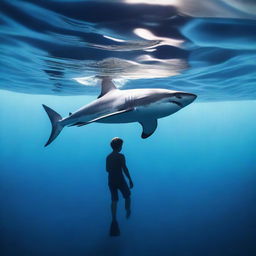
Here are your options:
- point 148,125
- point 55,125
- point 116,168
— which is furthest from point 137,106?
point 55,125

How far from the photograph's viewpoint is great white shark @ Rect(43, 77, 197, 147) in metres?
5.22

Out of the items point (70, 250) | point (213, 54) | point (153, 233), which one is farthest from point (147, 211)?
point (213, 54)

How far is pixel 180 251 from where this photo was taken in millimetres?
9289

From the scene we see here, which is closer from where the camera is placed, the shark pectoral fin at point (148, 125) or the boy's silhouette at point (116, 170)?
the shark pectoral fin at point (148, 125)

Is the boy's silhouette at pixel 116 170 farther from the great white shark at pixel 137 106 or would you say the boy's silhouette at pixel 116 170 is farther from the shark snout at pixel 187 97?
the shark snout at pixel 187 97

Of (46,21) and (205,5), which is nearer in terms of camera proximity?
(205,5)

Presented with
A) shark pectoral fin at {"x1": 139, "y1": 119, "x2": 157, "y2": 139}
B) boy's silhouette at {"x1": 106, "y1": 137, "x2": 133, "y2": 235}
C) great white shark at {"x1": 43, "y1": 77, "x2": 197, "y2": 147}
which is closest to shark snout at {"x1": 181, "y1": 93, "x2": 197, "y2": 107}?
great white shark at {"x1": 43, "y1": 77, "x2": 197, "y2": 147}

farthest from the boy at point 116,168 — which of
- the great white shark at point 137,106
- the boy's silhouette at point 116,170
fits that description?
the great white shark at point 137,106

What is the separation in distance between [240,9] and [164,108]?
12.5 ft

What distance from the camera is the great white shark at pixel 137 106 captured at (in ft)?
17.1

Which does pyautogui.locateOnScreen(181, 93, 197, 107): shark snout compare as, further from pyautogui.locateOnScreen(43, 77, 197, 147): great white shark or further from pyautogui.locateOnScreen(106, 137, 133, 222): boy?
pyautogui.locateOnScreen(106, 137, 133, 222): boy

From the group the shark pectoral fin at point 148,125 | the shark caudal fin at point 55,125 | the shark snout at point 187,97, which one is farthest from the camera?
the shark caudal fin at point 55,125

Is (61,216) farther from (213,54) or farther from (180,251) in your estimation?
(213,54)

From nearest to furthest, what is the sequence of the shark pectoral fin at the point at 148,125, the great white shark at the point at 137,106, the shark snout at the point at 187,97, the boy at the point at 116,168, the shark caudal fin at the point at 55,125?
→ the shark snout at the point at 187,97 < the great white shark at the point at 137,106 < the shark pectoral fin at the point at 148,125 < the shark caudal fin at the point at 55,125 < the boy at the point at 116,168
